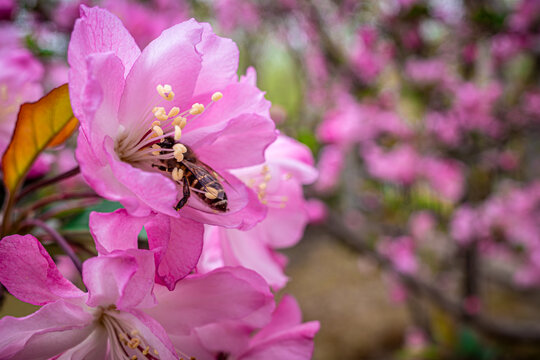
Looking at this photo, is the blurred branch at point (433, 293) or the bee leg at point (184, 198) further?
the blurred branch at point (433, 293)

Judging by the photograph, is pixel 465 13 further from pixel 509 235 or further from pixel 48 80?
pixel 48 80

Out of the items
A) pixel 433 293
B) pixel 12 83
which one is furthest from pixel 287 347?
pixel 433 293

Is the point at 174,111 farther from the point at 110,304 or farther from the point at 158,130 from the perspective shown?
the point at 110,304

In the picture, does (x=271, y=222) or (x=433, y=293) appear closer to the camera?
(x=271, y=222)

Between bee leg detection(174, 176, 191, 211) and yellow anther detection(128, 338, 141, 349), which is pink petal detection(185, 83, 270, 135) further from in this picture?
yellow anther detection(128, 338, 141, 349)

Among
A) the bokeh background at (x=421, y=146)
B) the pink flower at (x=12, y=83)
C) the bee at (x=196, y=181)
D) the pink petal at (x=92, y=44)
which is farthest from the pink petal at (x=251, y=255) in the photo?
the bokeh background at (x=421, y=146)

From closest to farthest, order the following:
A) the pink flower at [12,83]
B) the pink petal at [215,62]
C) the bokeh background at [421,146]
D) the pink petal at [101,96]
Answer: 1. the pink petal at [101,96]
2. the pink petal at [215,62]
3. the pink flower at [12,83]
4. the bokeh background at [421,146]

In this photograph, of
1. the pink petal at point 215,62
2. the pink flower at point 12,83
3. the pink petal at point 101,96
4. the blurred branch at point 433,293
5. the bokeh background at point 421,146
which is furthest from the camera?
the bokeh background at point 421,146

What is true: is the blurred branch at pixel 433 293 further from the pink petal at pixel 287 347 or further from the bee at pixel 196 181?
the bee at pixel 196 181
